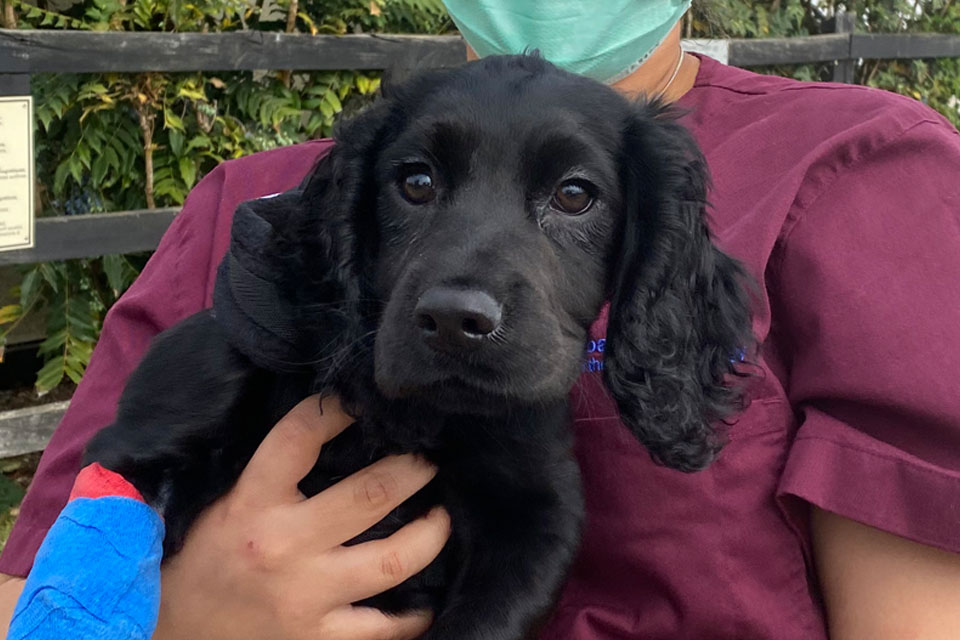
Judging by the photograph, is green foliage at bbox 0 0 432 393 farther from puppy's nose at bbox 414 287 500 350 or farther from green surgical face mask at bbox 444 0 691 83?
puppy's nose at bbox 414 287 500 350

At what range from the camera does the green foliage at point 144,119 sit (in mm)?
4012

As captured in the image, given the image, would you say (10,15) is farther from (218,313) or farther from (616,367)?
(616,367)

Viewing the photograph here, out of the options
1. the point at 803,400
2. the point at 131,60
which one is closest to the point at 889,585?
the point at 803,400

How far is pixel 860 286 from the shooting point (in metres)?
1.53

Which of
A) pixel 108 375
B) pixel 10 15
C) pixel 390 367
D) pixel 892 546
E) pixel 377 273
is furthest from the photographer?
pixel 10 15

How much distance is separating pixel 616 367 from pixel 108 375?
987 millimetres

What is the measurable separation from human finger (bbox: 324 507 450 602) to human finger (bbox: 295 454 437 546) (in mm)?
36

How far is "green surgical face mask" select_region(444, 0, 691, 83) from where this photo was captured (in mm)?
1955

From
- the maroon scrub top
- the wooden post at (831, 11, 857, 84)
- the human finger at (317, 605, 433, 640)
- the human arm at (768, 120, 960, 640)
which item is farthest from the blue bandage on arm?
the wooden post at (831, 11, 857, 84)

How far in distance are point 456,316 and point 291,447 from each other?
1.46 ft

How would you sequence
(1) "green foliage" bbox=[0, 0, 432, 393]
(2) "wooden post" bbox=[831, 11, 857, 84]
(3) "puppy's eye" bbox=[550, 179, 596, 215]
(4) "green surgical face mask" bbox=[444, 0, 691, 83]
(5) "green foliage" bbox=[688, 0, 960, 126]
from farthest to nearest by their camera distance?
(2) "wooden post" bbox=[831, 11, 857, 84], (5) "green foliage" bbox=[688, 0, 960, 126], (1) "green foliage" bbox=[0, 0, 432, 393], (4) "green surgical face mask" bbox=[444, 0, 691, 83], (3) "puppy's eye" bbox=[550, 179, 596, 215]

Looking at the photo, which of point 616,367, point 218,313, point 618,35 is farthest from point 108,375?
point 618,35

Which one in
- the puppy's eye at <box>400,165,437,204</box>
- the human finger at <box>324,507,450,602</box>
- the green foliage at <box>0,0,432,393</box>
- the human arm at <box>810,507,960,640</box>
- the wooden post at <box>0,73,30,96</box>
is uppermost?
the puppy's eye at <box>400,165,437,204</box>

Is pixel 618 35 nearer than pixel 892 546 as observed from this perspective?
No
